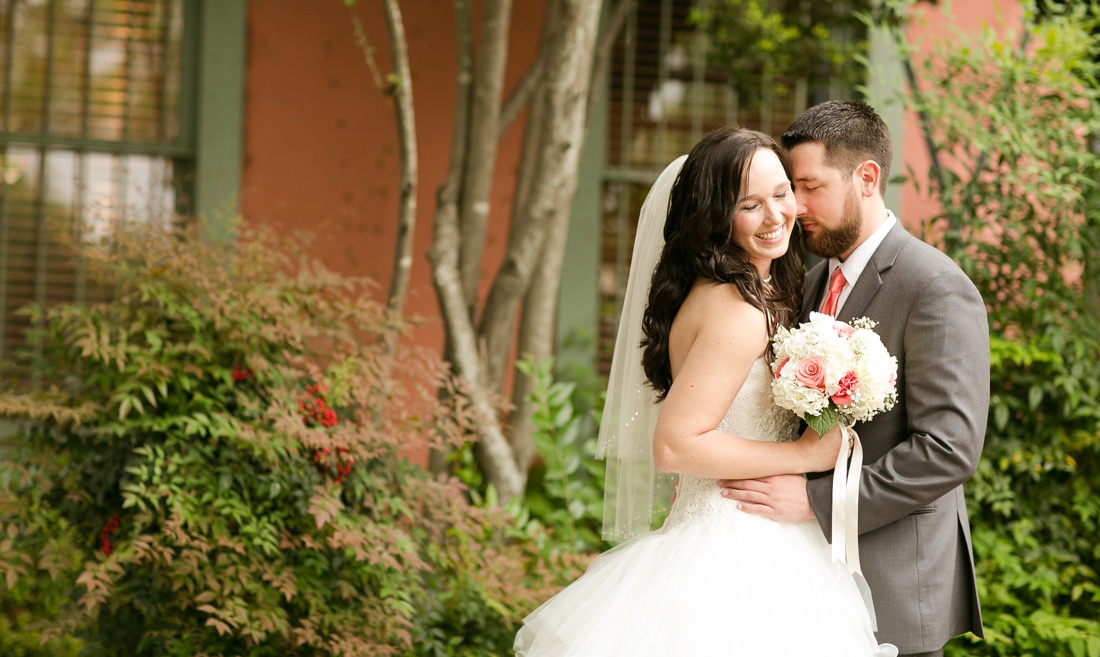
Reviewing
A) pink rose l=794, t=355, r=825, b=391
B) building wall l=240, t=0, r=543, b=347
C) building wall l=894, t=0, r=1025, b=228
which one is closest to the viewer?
pink rose l=794, t=355, r=825, b=391

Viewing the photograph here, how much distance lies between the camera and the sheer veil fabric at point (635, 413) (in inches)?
118

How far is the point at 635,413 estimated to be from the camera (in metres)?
3.08

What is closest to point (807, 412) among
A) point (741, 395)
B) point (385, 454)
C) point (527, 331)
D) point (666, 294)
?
point (741, 395)

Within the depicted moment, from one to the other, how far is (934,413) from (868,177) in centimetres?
70

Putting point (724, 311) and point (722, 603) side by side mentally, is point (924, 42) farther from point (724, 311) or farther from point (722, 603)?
point (722, 603)

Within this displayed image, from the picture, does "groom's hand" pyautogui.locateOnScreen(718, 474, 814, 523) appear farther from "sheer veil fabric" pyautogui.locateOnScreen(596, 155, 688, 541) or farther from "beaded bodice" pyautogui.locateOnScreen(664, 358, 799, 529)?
"sheer veil fabric" pyautogui.locateOnScreen(596, 155, 688, 541)

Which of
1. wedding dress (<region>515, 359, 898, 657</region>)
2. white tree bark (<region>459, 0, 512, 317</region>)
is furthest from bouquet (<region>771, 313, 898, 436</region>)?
white tree bark (<region>459, 0, 512, 317</region>)

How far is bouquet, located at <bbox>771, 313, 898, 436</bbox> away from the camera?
2.36 metres

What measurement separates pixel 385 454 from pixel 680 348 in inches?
63.1

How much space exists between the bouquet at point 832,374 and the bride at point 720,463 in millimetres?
134

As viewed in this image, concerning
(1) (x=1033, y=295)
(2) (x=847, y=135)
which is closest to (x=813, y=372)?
(2) (x=847, y=135)

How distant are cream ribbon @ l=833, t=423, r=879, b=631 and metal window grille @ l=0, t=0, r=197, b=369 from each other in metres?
4.77

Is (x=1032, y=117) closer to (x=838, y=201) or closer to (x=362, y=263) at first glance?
(x=838, y=201)

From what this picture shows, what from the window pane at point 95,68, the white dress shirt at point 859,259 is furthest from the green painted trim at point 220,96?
the white dress shirt at point 859,259
